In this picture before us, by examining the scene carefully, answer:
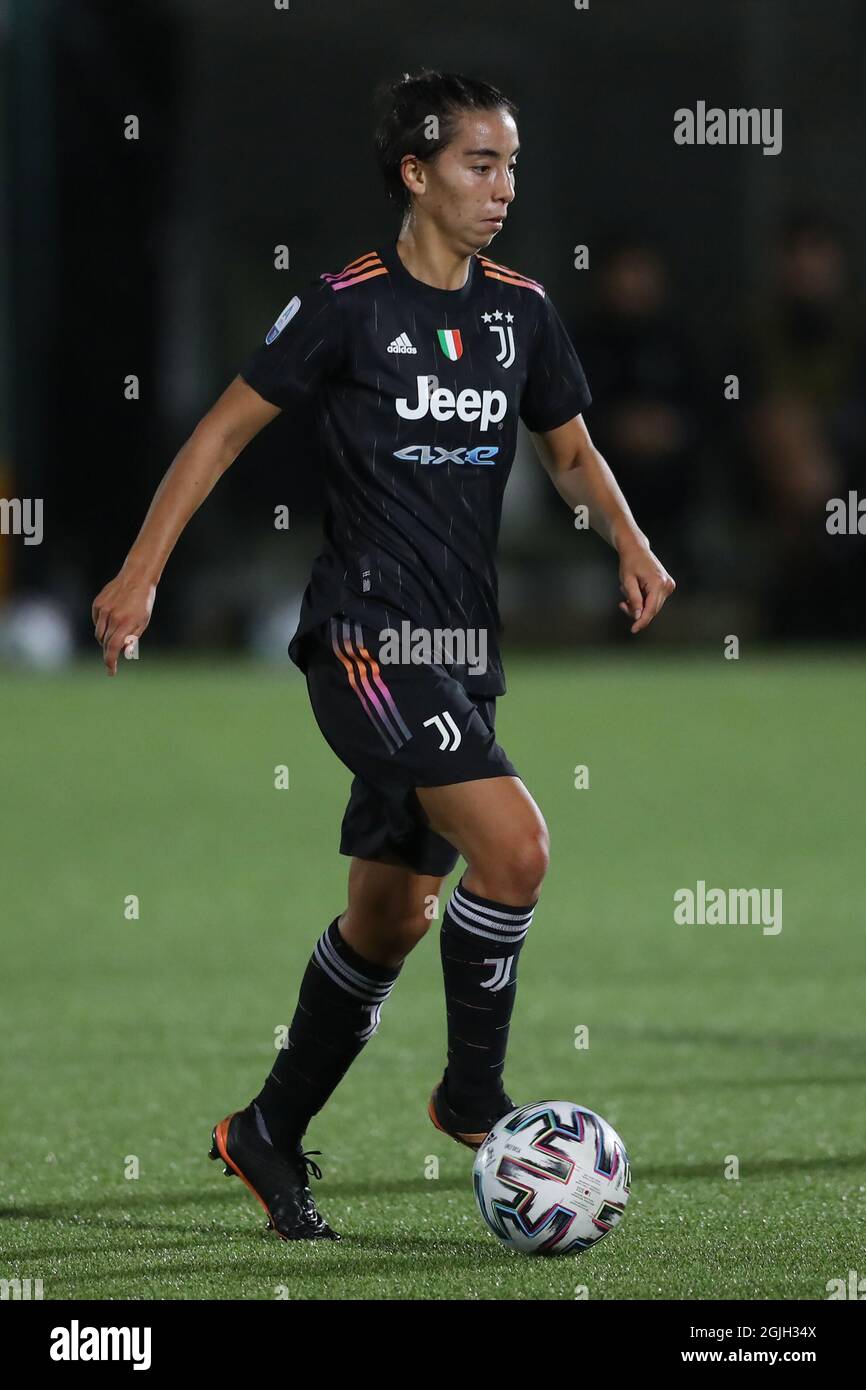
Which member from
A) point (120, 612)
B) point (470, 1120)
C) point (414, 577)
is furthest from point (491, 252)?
point (120, 612)

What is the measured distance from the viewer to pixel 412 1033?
21.7 ft

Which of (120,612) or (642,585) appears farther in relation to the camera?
(642,585)

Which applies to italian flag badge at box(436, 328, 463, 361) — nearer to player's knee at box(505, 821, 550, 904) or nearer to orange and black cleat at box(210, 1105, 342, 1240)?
player's knee at box(505, 821, 550, 904)

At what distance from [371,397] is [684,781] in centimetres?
772

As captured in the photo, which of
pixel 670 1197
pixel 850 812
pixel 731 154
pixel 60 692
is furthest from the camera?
pixel 731 154

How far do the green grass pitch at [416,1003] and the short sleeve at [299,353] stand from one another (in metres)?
1.50

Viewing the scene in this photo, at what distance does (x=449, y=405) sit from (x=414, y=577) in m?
0.31

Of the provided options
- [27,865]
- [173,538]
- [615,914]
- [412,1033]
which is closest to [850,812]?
[615,914]

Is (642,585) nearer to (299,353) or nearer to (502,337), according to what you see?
(502,337)

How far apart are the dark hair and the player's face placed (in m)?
0.02

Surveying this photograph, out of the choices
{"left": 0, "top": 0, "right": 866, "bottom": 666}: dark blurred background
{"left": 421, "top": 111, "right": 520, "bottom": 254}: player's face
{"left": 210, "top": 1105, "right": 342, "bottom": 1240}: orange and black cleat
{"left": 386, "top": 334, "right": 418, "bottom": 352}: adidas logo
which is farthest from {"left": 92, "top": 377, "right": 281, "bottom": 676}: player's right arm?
{"left": 0, "top": 0, "right": 866, "bottom": 666}: dark blurred background

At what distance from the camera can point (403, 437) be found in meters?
4.30

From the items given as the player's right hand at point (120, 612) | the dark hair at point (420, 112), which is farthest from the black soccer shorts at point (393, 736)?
the dark hair at point (420, 112)

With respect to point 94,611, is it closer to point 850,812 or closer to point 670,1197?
point 670,1197
